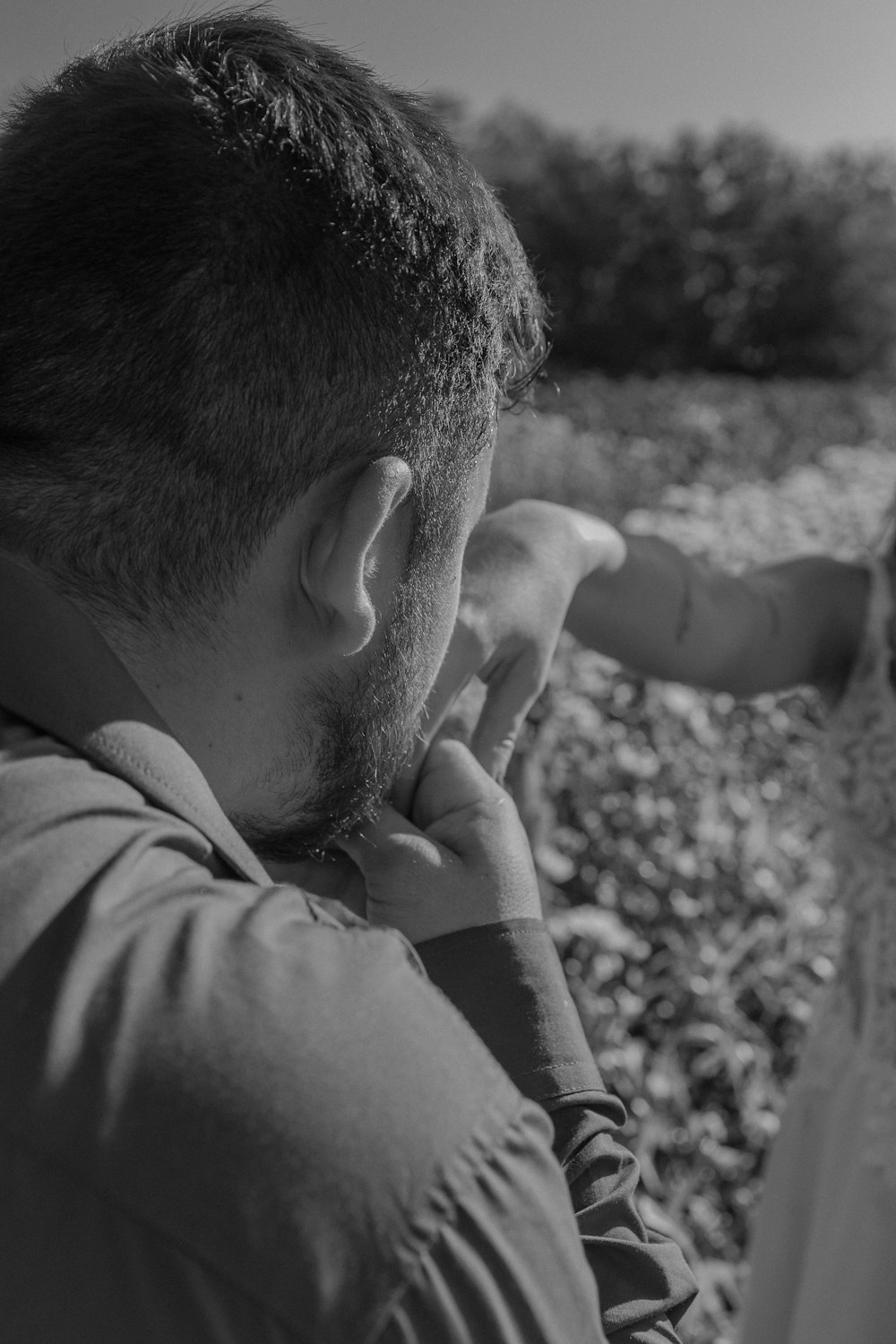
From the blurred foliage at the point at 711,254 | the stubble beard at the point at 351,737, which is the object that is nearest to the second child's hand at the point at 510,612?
the stubble beard at the point at 351,737

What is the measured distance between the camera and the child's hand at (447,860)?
1.16 m

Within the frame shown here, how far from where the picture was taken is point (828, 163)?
45.9 m

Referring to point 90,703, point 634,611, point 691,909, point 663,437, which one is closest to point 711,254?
point 663,437

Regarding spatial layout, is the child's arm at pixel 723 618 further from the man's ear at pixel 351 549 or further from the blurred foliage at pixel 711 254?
the blurred foliage at pixel 711 254

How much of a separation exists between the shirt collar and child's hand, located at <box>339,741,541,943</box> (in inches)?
12.3

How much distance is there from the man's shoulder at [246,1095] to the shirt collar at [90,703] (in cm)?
11

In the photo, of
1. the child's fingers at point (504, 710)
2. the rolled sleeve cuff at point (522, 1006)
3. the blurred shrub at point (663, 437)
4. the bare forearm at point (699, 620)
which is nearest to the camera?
the rolled sleeve cuff at point (522, 1006)

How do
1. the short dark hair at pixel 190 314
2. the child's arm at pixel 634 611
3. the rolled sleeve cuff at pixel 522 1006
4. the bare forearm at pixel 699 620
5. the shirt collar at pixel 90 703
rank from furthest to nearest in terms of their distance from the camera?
the bare forearm at pixel 699 620, the child's arm at pixel 634 611, the rolled sleeve cuff at pixel 522 1006, the short dark hair at pixel 190 314, the shirt collar at pixel 90 703

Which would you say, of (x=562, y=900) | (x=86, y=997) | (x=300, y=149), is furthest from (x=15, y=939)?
(x=562, y=900)

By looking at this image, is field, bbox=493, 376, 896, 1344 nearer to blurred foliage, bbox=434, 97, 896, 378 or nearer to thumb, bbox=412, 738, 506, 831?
thumb, bbox=412, 738, 506, 831

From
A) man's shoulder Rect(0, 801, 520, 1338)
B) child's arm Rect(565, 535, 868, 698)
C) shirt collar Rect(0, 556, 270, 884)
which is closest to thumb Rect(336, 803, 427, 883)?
shirt collar Rect(0, 556, 270, 884)

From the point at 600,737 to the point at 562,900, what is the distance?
592 millimetres

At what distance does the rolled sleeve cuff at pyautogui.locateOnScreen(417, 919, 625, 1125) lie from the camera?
3.49 feet

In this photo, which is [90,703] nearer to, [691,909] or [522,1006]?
[522,1006]
